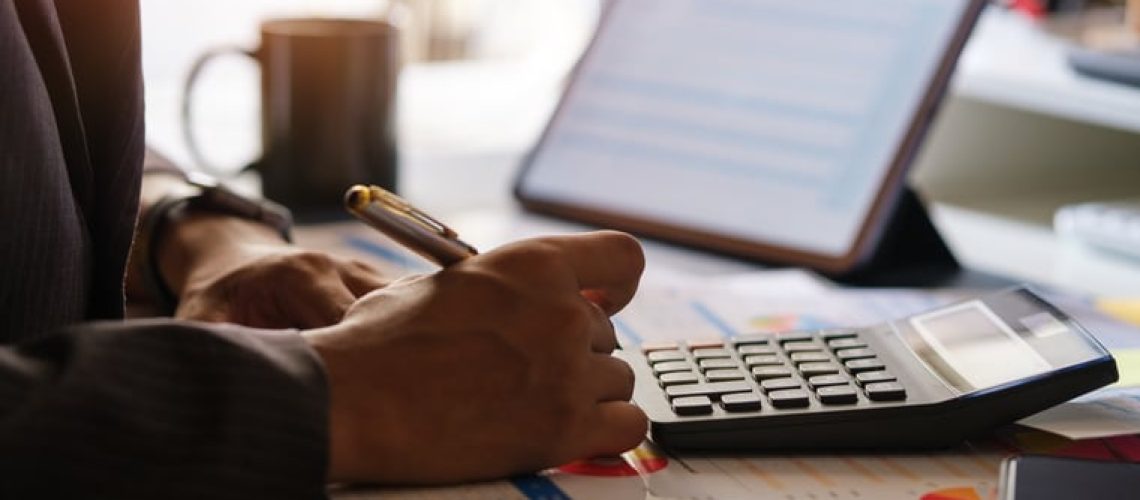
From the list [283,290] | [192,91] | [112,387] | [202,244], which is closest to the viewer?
[112,387]

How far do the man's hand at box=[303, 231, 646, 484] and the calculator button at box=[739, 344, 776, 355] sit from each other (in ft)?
0.26

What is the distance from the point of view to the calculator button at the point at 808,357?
2.12ft

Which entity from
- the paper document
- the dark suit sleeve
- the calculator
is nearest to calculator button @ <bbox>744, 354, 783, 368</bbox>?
the calculator

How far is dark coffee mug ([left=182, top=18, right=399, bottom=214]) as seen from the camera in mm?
1025

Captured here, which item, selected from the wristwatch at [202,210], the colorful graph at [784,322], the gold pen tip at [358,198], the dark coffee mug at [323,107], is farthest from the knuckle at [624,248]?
the dark coffee mug at [323,107]

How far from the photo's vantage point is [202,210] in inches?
35.9

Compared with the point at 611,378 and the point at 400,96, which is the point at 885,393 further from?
the point at 400,96

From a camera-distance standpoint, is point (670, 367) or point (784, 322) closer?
point (670, 367)

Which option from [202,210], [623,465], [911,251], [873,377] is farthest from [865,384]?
[202,210]

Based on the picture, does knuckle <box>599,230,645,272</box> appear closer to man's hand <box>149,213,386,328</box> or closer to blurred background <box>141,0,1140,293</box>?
man's hand <box>149,213,386,328</box>

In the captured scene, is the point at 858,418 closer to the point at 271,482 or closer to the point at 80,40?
the point at 271,482

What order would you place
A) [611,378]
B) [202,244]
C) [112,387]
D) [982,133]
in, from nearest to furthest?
[112,387] → [611,378] → [202,244] → [982,133]

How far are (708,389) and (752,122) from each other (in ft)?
1.49

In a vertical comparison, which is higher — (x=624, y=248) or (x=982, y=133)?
(x=624, y=248)
